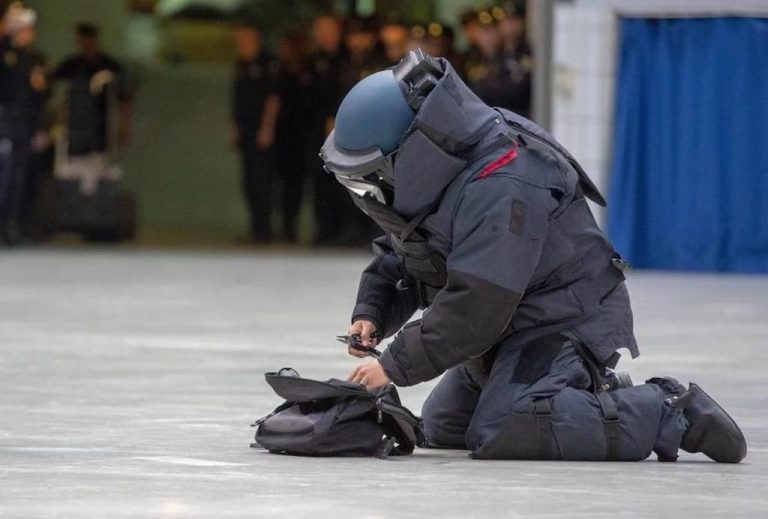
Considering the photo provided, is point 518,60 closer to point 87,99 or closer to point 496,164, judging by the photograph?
point 87,99

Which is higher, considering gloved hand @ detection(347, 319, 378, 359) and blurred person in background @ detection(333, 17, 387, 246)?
gloved hand @ detection(347, 319, 378, 359)

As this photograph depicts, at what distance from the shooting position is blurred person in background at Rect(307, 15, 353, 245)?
17828 millimetres

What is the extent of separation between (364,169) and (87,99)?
1291 centimetres

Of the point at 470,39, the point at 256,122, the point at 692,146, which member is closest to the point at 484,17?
the point at 470,39

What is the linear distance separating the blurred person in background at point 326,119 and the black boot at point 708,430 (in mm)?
12623

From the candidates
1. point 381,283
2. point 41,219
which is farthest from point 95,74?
point 381,283

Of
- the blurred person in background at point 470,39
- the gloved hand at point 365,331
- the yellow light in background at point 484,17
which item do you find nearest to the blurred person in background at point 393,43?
the blurred person in background at point 470,39

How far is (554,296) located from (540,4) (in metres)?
9.72

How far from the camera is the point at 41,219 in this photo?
18.3 meters

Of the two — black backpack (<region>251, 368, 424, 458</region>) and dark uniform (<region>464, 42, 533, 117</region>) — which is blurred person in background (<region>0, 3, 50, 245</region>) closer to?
dark uniform (<region>464, 42, 533, 117</region>)

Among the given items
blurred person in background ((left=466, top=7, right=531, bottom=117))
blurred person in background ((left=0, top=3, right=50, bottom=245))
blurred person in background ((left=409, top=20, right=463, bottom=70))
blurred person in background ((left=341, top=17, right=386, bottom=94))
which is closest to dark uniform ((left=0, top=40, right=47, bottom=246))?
blurred person in background ((left=0, top=3, right=50, bottom=245))

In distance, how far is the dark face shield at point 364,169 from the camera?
4.90m

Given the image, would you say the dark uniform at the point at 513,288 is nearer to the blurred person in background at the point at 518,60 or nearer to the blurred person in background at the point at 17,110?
the blurred person in background at the point at 518,60

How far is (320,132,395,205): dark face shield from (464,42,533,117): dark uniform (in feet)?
33.0
